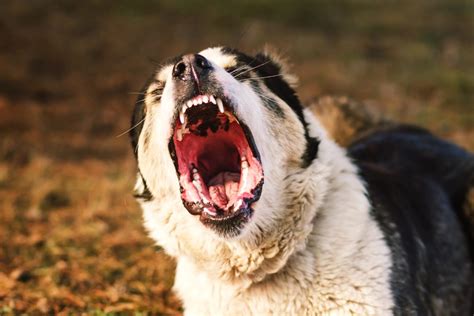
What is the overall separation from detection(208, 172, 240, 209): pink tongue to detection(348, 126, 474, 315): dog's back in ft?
2.48

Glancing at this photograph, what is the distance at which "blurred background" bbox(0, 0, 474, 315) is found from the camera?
5.50m

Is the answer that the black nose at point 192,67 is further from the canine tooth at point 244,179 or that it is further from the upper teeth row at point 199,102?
the canine tooth at point 244,179

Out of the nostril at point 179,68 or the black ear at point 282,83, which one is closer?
the nostril at point 179,68

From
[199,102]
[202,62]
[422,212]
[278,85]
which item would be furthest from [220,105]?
[422,212]

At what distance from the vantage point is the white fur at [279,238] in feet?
11.1

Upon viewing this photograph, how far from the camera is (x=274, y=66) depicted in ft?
13.2

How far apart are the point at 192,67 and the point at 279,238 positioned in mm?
939

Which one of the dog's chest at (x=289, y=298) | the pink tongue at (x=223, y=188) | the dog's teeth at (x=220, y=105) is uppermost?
the dog's teeth at (x=220, y=105)

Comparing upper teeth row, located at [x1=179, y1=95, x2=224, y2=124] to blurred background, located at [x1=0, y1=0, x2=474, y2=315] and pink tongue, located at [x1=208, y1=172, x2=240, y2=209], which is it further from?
blurred background, located at [x1=0, y1=0, x2=474, y2=315]

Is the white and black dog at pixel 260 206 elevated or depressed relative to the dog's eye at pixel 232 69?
depressed

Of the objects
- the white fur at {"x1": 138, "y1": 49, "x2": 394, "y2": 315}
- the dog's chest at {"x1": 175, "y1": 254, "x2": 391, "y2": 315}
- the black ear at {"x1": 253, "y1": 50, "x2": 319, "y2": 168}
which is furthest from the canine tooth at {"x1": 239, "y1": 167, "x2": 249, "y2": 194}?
the dog's chest at {"x1": 175, "y1": 254, "x2": 391, "y2": 315}

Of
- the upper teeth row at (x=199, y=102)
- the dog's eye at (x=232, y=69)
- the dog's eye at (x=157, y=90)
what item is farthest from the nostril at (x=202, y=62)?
the dog's eye at (x=157, y=90)

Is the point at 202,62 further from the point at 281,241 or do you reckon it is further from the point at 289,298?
the point at 289,298

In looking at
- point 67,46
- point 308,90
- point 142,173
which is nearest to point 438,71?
point 308,90
